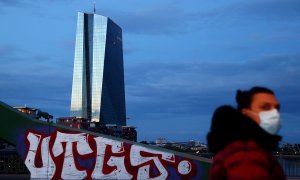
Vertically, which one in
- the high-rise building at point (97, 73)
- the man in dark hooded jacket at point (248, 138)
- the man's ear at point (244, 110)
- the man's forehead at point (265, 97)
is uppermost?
the high-rise building at point (97, 73)

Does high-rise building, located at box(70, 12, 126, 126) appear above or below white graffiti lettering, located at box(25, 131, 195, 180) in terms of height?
above

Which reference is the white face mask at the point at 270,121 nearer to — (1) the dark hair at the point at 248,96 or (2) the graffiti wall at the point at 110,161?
(1) the dark hair at the point at 248,96

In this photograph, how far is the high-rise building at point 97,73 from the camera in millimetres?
164625

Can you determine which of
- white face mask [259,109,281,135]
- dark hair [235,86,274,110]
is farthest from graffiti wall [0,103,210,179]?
white face mask [259,109,281,135]

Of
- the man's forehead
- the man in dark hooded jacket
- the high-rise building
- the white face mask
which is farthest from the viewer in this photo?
the high-rise building

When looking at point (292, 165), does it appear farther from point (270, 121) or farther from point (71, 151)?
point (270, 121)

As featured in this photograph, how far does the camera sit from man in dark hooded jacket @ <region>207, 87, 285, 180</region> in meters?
2.59

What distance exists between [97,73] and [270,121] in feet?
532

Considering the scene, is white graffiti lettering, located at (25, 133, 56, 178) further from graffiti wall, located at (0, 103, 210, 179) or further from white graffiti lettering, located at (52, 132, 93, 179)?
white graffiti lettering, located at (52, 132, 93, 179)

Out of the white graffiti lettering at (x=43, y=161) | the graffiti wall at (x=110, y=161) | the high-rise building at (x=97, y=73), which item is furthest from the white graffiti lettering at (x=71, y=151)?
the high-rise building at (x=97, y=73)

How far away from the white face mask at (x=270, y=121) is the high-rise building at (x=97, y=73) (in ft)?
528

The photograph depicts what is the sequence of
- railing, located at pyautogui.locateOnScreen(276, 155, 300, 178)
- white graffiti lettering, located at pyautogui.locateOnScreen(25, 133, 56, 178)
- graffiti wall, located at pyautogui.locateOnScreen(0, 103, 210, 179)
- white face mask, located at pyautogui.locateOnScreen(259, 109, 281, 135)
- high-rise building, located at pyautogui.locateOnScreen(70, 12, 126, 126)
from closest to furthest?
white face mask, located at pyautogui.locateOnScreen(259, 109, 281, 135), graffiti wall, located at pyautogui.locateOnScreen(0, 103, 210, 179), white graffiti lettering, located at pyautogui.locateOnScreen(25, 133, 56, 178), railing, located at pyautogui.locateOnScreen(276, 155, 300, 178), high-rise building, located at pyautogui.locateOnScreen(70, 12, 126, 126)

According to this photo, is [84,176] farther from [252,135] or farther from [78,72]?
[78,72]

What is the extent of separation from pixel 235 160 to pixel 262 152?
0.50 feet
